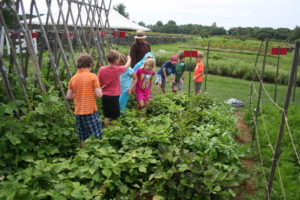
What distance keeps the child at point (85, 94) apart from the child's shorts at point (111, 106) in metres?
0.50

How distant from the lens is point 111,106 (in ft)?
13.7

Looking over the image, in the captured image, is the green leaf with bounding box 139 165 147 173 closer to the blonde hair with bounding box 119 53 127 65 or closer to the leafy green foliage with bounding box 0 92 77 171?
the leafy green foliage with bounding box 0 92 77 171

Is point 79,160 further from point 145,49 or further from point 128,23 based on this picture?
point 128,23

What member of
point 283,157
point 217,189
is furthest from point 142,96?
point 217,189

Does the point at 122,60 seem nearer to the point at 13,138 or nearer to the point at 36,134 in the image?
the point at 36,134

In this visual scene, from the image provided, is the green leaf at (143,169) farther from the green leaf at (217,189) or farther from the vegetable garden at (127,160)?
the green leaf at (217,189)

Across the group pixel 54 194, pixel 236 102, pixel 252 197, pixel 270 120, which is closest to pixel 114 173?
pixel 54 194

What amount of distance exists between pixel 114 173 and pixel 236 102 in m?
5.41

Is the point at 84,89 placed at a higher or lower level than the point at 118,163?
higher

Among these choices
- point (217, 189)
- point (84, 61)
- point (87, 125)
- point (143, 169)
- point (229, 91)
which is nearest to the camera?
point (217, 189)

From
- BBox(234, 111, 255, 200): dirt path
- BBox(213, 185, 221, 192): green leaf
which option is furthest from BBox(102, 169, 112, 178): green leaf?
BBox(234, 111, 255, 200): dirt path

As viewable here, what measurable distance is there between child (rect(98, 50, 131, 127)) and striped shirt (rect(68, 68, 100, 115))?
560 millimetres

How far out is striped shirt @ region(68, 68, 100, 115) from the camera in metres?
3.45

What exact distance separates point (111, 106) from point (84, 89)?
80 centimetres
